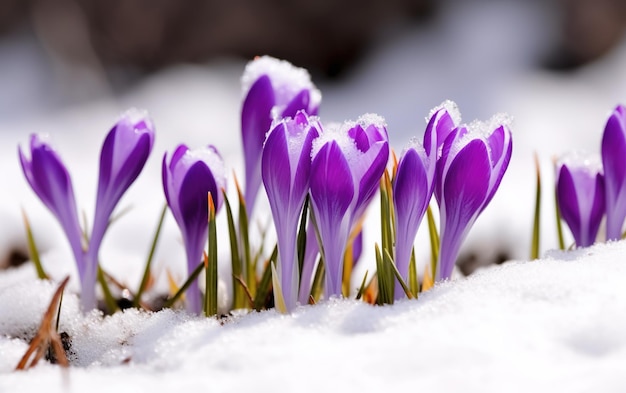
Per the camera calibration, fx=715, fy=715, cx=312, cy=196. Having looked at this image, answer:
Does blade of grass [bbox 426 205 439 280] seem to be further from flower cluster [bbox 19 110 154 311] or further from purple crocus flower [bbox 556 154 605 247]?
flower cluster [bbox 19 110 154 311]

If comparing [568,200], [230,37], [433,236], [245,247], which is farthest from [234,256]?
[230,37]

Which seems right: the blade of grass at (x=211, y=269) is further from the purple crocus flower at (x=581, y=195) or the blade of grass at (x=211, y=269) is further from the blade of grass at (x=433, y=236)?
the purple crocus flower at (x=581, y=195)

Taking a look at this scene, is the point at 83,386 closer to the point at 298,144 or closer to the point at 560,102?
the point at 298,144

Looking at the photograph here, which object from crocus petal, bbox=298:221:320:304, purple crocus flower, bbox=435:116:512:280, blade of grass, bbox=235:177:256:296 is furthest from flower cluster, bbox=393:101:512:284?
blade of grass, bbox=235:177:256:296

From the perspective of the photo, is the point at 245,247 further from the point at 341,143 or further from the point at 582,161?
the point at 582,161

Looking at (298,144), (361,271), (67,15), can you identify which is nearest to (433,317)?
(298,144)

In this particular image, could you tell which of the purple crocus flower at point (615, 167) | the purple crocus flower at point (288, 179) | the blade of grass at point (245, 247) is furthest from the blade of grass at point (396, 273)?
the purple crocus flower at point (615, 167)
